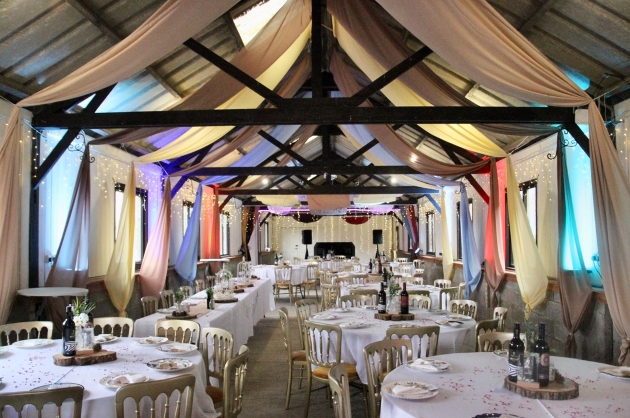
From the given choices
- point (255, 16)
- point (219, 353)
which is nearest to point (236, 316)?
point (219, 353)

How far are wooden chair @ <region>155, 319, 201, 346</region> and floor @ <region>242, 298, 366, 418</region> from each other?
3.19 ft

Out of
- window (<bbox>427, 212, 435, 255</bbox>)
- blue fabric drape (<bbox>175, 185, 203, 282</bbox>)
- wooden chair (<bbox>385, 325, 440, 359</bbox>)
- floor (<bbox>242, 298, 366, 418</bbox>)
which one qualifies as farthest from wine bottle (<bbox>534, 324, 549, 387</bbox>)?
window (<bbox>427, 212, 435, 255</bbox>)

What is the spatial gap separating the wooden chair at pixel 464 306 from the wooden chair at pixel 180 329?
10.0ft

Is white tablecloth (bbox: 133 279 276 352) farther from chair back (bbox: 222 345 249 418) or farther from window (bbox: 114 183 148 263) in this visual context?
chair back (bbox: 222 345 249 418)

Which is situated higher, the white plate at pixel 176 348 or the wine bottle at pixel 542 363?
the wine bottle at pixel 542 363

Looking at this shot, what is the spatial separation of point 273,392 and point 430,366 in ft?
9.03

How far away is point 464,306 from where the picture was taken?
602 cm

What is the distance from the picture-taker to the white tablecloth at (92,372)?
8.66 ft

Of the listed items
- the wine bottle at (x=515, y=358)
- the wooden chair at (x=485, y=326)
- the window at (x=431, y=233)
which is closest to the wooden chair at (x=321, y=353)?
the wooden chair at (x=485, y=326)

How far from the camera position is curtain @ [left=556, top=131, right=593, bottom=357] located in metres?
5.39

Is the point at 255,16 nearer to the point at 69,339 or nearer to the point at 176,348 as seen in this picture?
the point at 176,348

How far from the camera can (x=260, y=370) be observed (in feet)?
20.7

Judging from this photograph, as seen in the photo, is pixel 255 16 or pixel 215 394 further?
pixel 255 16

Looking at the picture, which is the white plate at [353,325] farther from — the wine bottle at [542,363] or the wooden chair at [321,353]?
the wine bottle at [542,363]
